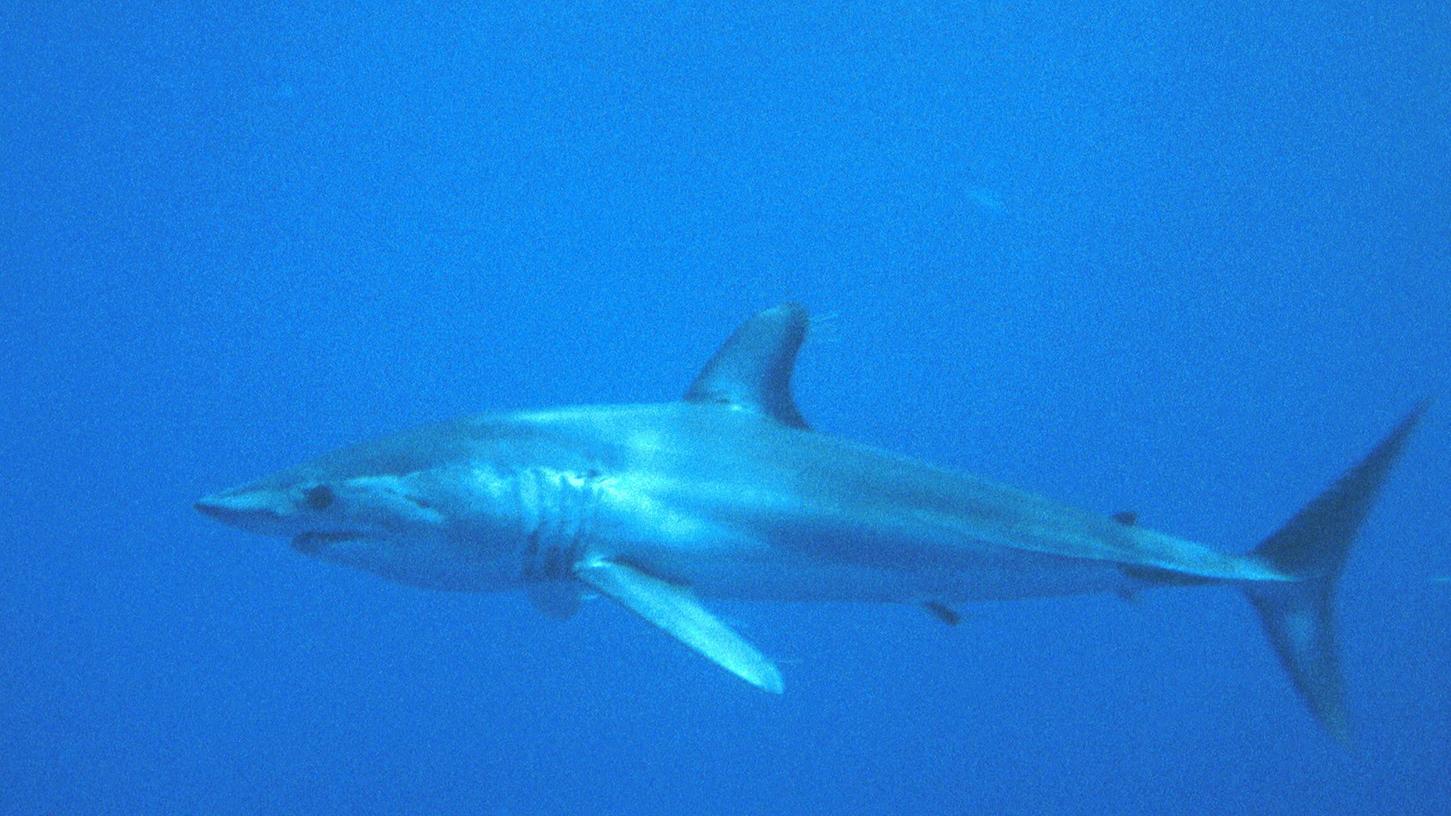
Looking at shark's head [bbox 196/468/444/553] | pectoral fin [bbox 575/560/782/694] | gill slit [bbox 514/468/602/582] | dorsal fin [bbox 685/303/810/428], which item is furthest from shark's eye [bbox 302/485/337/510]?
dorsal fin [bbox 685/303/810/428]

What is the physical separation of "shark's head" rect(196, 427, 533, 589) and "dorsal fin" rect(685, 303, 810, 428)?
1114mm

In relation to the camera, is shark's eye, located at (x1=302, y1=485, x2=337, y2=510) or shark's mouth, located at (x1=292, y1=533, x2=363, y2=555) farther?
shark's mouth, located at (x1=292, y1=533, x2=363, y2=555)

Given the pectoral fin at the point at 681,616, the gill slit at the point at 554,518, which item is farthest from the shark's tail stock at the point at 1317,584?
the gill slit at the point at 554,518

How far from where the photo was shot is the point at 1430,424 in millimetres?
16891

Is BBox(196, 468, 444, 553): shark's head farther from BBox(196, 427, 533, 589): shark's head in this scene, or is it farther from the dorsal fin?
the dorsal fin

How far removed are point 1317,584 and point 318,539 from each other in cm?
418

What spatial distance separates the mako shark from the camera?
3803 mm

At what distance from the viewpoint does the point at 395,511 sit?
3.77 metres

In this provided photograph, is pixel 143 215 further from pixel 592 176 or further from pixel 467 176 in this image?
pixel 592 176

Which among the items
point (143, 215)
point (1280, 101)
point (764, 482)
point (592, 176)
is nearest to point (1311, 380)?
point (1280, 101)

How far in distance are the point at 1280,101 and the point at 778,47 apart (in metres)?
7.74

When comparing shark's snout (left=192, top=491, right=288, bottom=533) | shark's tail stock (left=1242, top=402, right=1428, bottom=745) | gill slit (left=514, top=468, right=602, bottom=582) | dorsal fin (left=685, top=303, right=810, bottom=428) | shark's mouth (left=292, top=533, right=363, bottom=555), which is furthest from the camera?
shark's tail stock (left=1242, top=402, right=1428, bottom=745)

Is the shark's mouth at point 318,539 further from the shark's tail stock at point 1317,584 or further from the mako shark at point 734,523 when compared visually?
the shark's tail stock at point 1317,584

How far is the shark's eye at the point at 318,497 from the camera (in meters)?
3.65
